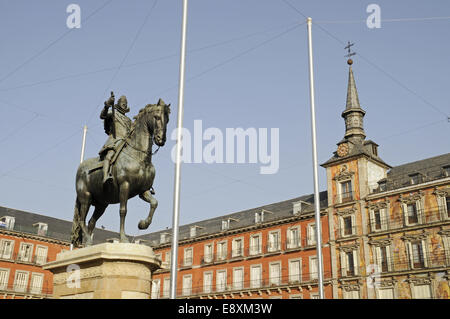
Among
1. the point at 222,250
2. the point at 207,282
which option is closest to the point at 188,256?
the point at 207,282

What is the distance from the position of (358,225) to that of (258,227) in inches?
482

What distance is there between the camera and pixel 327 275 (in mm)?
46250

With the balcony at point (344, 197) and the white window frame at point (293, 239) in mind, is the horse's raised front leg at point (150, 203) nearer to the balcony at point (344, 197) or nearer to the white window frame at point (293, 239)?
the balcony at point (344, 197)

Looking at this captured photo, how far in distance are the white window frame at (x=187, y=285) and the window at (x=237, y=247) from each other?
707cm

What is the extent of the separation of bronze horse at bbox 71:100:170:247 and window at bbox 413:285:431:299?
34757 millimetres

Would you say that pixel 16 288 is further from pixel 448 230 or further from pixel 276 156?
pixel 276 156

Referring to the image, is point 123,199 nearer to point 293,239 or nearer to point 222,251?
point 293,239

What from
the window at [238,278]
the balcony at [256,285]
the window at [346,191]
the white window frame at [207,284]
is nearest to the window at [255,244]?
the window at [238,278]

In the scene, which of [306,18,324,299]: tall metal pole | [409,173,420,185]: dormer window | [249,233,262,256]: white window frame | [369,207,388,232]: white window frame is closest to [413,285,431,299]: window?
[369,207,388,232]: white window frame

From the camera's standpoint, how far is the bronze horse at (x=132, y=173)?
35.3 feet

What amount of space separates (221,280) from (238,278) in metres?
2.51

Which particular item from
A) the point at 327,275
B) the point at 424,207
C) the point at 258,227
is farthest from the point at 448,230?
the point at 258,227

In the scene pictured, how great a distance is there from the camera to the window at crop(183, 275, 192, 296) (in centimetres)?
5747

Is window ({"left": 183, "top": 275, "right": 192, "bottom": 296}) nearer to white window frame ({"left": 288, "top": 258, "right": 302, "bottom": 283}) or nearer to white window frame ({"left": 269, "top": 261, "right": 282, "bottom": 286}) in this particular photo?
white window frame ({"left": 269, "top": 261, "right": 282, "bottom": 286})
